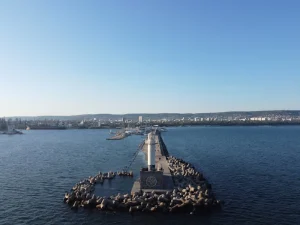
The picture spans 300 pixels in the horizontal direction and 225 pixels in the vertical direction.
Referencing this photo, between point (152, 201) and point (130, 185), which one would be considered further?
point (130, 185)

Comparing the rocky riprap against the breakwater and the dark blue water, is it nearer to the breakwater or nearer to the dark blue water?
the breakwater

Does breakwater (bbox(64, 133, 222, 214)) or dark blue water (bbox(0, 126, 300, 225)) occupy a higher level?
breakwater (bbox(64, 133, 222, 214))

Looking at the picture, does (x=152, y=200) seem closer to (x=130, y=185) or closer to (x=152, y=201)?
(x=152, y=201)

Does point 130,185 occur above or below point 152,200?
below

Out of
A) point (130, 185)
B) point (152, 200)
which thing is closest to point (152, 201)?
point (152, 200)

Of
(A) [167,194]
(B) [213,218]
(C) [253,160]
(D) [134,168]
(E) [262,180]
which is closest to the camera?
(B) [213,218]

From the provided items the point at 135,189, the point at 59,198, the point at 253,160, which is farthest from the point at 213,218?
the point at 253,160

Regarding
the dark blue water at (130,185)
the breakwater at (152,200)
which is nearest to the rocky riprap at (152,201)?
the breakwater at (152,200)

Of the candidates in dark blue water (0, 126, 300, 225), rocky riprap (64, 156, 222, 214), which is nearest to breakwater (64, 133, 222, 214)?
rocky riprap (64, 156, 222, 214)

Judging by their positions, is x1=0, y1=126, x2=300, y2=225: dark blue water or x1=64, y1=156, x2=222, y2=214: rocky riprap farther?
x1=64, y1=156, x2=222, y2=214: rocky riprap

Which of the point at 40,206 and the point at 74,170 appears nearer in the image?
the point at 40,206

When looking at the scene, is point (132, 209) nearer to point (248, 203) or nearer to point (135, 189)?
point (135, 189)
